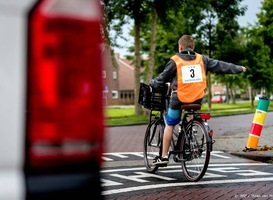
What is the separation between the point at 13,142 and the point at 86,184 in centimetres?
18

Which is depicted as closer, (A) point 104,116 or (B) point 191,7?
(A) point 104,116

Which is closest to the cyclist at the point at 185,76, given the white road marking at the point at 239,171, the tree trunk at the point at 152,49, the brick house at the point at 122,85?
the white road marking at the point at 239,171

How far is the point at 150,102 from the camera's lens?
6801mm

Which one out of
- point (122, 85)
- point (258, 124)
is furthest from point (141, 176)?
point (122, 85)

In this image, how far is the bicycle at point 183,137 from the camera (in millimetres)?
5895

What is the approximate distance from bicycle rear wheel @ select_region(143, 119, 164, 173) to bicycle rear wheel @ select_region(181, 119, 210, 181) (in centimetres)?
56

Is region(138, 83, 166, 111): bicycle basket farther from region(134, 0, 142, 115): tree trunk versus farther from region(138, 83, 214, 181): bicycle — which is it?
region(134, 0, 142, 115): tree trunk

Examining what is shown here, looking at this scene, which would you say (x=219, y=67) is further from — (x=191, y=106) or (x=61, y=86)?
(x=61, y=86)

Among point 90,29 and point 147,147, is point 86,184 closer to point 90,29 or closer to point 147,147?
point 90,29

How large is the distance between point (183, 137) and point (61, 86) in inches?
207

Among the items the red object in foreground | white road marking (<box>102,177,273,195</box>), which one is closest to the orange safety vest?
white road marking (<box>102,177,273,195</box>)

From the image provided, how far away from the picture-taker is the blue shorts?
6305mm

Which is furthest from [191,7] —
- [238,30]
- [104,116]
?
[104,116]

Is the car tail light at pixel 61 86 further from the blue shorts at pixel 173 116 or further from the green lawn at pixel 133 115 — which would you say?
the blue shorts at pixel 173 116
